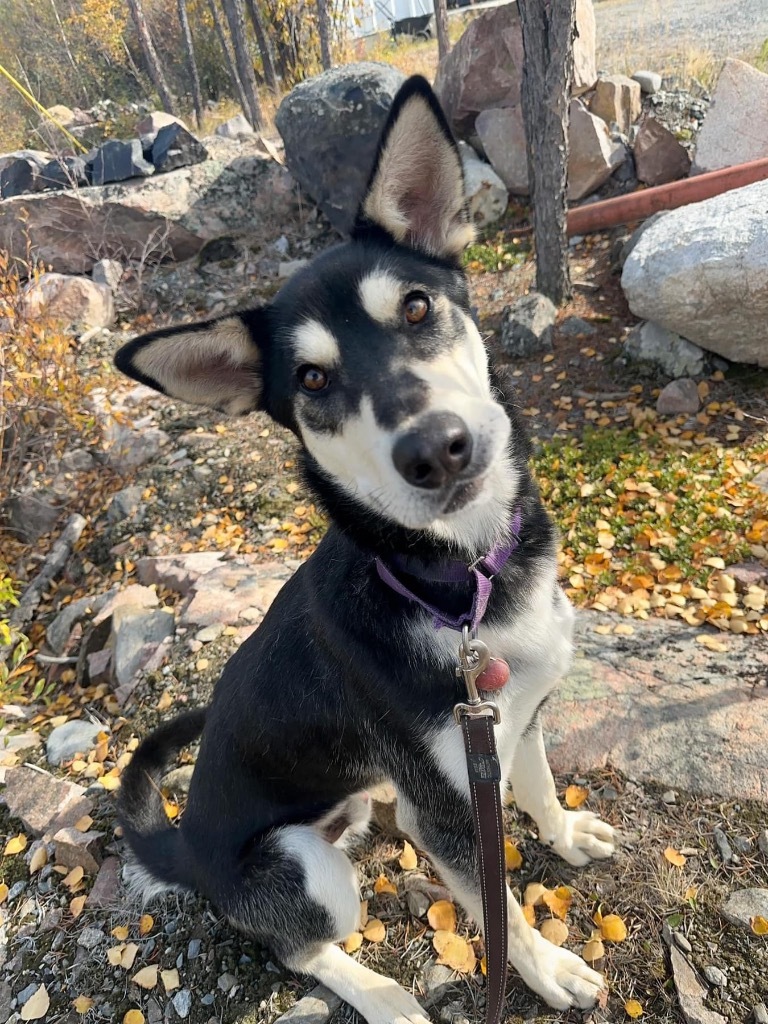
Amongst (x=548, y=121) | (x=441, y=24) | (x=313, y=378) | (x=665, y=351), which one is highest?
(x=441, y=24)

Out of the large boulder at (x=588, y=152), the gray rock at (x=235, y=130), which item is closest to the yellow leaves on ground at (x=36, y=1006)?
the large boulder at (x=588, y=152)

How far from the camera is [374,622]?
2.12 m

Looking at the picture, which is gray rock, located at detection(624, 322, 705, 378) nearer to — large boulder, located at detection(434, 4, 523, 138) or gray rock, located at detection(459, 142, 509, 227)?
gray rock, located at detection(459, 142, 509, 227)

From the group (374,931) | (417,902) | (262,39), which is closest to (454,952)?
(417,902)

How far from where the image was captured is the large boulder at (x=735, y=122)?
21.9 ft

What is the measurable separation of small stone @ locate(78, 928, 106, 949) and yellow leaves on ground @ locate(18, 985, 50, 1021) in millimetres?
201

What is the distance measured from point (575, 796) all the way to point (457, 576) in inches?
58.2

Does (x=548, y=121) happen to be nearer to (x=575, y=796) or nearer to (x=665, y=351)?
(x=665, y=351)

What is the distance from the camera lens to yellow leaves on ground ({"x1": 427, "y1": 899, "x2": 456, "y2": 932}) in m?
2.58

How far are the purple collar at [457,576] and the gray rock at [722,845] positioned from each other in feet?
4.98

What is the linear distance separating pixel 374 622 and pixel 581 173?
7834mm

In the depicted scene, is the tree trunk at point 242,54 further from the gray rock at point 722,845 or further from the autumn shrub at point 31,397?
the gray rock at point 722,845

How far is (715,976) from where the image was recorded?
216cm

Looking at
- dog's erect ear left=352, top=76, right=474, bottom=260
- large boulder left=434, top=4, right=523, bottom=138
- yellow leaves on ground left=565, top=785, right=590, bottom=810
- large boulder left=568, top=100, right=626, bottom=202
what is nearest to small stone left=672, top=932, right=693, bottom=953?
yellow leaves on ground left=565, top=785, right=590, bottom=810
